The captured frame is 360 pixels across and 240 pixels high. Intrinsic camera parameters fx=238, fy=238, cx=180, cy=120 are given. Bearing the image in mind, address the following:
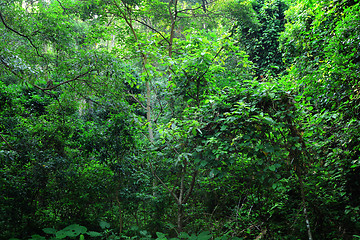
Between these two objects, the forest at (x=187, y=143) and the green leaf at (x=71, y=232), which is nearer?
the forest at (x=187, y=143)

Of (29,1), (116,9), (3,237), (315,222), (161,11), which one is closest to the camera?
(315,222)

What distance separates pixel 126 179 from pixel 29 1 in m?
3.89

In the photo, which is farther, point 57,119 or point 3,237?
point 57,119

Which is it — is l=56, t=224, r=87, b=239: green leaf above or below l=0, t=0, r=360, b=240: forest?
below

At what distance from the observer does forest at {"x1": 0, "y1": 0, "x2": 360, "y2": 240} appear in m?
2.72

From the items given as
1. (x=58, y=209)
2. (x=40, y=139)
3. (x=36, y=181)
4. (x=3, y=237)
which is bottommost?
(x=3, y=237)

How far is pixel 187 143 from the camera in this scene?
120 inches

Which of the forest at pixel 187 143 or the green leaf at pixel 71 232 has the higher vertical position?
the forest at pixel 187 143

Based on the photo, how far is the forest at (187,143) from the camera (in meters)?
2.72

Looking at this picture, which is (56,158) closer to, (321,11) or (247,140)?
(247,140)

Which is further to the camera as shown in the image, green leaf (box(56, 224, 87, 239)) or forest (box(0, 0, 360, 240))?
green leaf (box(56, 224, 87, 239))

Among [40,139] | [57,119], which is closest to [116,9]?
[57,119]

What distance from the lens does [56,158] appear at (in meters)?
3.95

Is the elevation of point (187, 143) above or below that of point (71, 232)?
above
